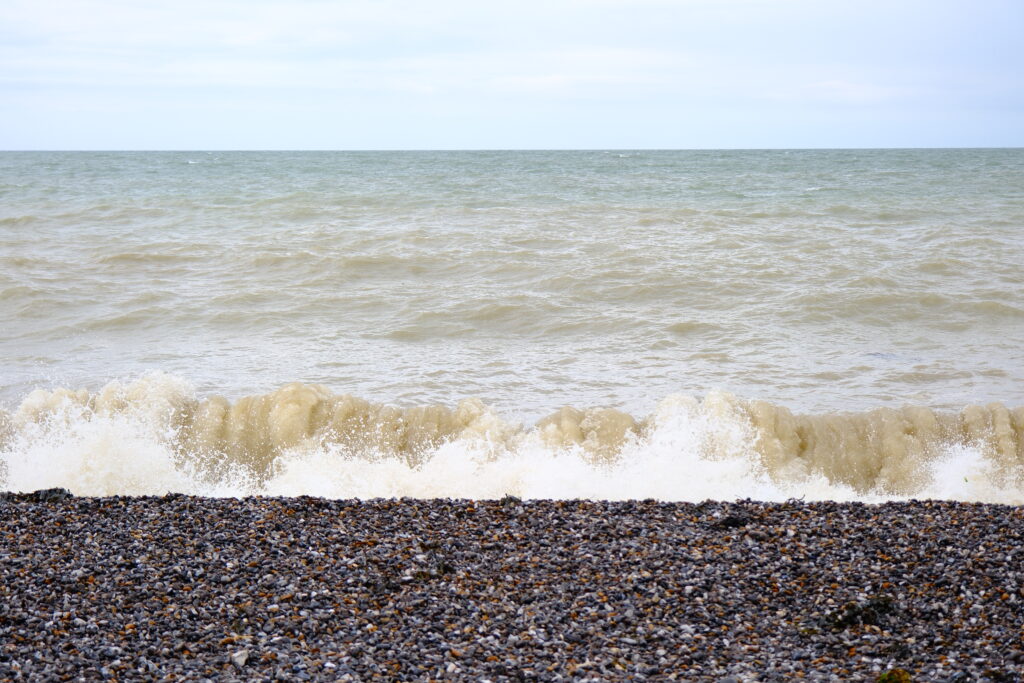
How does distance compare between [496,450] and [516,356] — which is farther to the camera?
[516,356]

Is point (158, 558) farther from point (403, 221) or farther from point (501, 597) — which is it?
point (403, 221)

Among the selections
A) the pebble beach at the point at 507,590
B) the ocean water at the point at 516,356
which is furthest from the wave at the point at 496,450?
the pebble beach at the point at 507,590

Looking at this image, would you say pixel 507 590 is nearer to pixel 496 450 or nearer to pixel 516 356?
pixel 496 450

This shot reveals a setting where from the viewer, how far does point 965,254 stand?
14703 millimetres

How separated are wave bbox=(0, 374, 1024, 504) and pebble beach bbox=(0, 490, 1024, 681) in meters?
1.63

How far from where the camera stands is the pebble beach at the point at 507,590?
138 inches

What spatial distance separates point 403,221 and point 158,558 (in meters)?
15.0

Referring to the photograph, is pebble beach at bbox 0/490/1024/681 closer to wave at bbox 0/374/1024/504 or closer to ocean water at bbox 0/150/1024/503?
wave at bbox 0/374/1024/504

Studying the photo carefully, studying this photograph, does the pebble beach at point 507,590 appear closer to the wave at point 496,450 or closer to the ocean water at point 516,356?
the wave at point 496,450

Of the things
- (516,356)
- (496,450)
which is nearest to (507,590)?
(496,450)

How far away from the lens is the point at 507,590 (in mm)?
4137

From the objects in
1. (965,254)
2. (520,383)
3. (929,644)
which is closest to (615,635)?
(929,644)

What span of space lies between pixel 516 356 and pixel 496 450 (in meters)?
2.65

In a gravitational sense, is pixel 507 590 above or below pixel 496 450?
above
